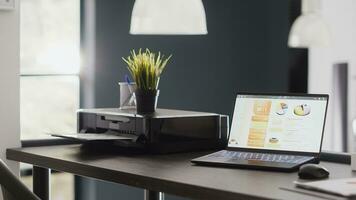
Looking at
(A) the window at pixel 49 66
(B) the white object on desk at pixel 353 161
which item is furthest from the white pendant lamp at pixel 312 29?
(A) the window at pixel 49 66

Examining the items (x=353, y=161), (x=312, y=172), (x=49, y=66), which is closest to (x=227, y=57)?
(x=49, y=66)

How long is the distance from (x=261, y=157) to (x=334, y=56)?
6.08 ft

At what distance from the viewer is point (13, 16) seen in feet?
10.1

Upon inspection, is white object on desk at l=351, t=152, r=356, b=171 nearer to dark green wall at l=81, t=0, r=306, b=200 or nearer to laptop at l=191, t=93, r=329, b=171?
laptop at l=191, t=93, r=329, b=171

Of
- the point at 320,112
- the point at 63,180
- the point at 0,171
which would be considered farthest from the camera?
the point at 63,180

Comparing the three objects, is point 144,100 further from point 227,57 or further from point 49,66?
point 227,57

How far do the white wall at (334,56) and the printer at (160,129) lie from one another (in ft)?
4.58

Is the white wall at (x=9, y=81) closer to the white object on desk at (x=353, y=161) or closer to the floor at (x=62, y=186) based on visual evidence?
the floor at (x=62, y=186)

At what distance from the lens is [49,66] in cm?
379

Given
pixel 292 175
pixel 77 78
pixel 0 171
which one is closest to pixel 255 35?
pixel 77 78

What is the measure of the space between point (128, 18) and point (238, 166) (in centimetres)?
174

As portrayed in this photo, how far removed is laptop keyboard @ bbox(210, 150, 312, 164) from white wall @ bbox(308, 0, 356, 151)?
5.51ft

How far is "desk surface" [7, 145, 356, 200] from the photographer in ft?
6.38

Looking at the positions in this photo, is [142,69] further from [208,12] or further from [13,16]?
[208,12]
